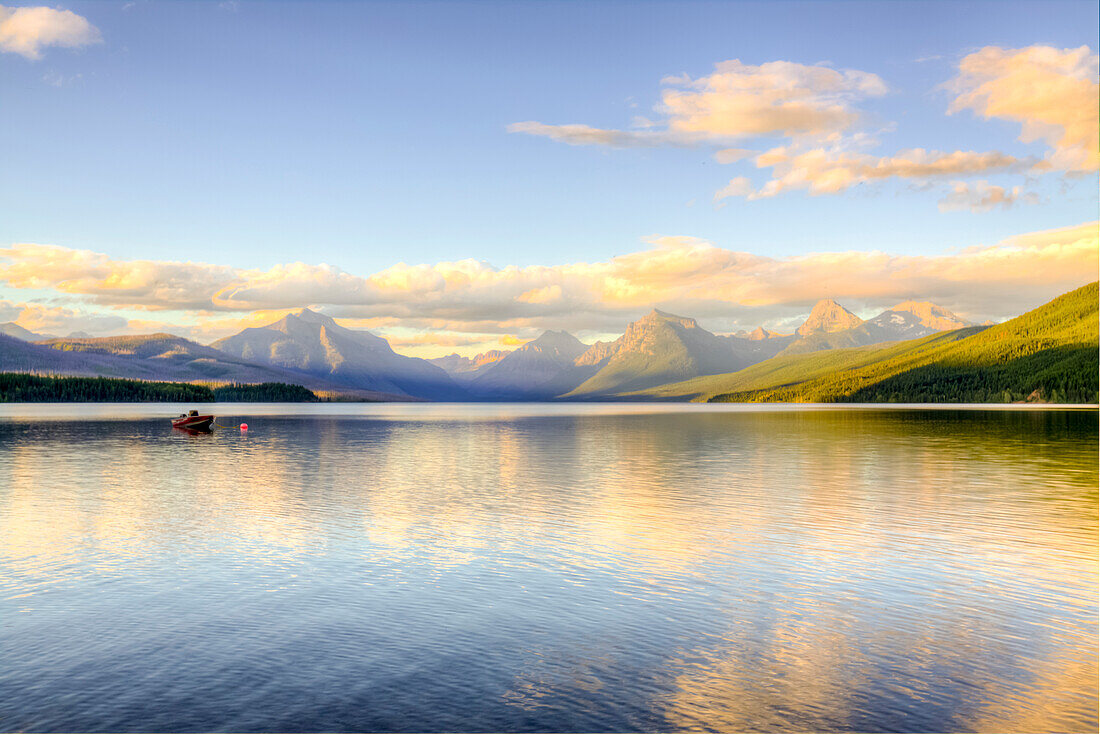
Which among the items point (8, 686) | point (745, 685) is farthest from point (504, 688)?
point (8, 686)

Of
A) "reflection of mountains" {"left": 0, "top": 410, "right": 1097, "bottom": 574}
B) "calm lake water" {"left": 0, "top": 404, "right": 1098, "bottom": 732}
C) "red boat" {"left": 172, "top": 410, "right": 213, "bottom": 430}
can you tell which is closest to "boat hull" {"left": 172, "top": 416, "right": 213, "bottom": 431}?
"red boat" {"left": 172, "top": 410, "right": 213, "bottom": 430}

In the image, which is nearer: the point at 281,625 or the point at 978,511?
the point at 281,625

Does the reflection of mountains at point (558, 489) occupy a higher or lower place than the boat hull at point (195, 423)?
lower

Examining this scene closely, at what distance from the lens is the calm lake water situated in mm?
17922

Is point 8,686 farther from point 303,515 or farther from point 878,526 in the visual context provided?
point 878,526

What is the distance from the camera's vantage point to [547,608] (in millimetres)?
26109

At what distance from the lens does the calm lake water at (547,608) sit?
1792 cm

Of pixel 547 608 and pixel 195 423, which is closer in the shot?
pixel 547 608

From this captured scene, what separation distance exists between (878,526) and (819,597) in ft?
55.5

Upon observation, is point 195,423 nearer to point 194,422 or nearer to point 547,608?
point 194,422

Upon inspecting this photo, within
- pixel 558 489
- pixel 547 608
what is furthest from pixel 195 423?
pixel 547 608

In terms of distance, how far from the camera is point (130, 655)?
2127 centimetres

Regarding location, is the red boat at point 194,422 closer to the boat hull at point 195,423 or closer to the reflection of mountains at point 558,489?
the boat hull at point 195,423

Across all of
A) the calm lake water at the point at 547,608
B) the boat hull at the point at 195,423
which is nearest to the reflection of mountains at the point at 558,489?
the calm lake water at the point at 547,608
